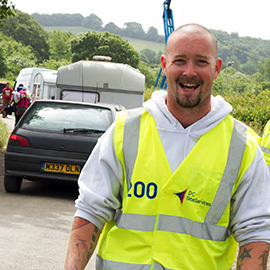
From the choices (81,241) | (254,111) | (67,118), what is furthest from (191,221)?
(254,111)

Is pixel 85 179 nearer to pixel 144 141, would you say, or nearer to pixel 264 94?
pixel 144 141

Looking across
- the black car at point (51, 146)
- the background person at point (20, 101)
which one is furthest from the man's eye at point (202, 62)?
the background person at point (20, 101)

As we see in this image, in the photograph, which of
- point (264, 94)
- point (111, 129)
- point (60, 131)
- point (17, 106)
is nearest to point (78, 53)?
point (264, 94)

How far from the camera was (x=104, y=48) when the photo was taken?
277 ft

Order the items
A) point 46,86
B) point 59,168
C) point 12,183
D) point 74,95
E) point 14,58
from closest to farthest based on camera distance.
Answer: point 59,168
point 12,183
point 74,95
point 46,86
point 14,58

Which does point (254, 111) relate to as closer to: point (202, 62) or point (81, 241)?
point (202, 62)

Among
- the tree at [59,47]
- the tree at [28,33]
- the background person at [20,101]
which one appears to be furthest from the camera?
the tree at [59,47]

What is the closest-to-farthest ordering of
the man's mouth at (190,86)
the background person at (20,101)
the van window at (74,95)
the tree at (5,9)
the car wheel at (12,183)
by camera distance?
the man's mouth at (190,86) → the car wheel at (12,183) → the tree at (5,9) → the van window at (74,95) → the background person at (20,101)

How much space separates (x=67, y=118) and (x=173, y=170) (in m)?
7.38

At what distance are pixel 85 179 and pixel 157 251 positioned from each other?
1.45 feet

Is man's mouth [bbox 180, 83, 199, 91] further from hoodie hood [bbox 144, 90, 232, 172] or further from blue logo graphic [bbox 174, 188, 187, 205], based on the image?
blue logo graphic [bbox 174, 188, 187, 205]

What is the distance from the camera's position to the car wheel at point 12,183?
31.4 ft

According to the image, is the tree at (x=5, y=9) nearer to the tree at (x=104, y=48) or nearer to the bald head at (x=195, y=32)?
the bald head at (x=195, y=32)

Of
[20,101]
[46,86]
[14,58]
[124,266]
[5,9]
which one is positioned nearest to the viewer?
[124,266]
